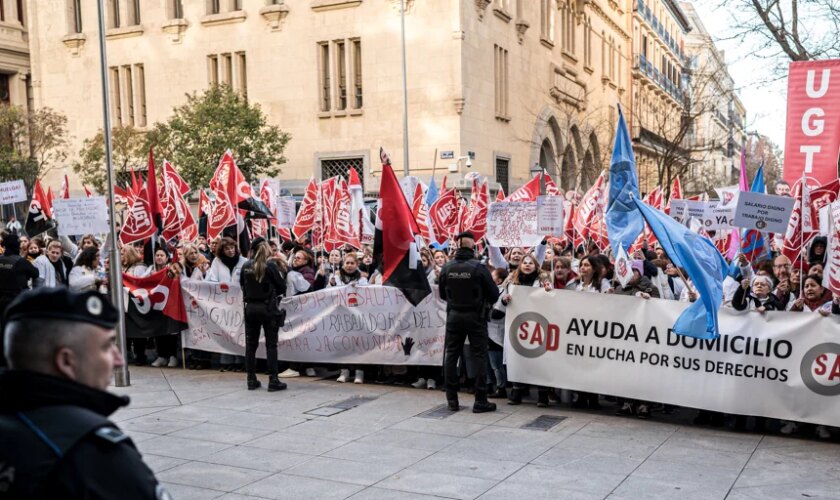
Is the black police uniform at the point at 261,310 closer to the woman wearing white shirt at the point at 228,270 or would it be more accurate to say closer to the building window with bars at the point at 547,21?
the woman wearing white shirt at the point at 228,270

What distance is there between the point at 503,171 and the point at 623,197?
25.5m

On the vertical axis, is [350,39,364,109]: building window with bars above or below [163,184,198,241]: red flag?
above

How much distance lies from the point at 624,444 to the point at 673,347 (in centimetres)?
138

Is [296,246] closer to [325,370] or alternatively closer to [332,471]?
[325,370]

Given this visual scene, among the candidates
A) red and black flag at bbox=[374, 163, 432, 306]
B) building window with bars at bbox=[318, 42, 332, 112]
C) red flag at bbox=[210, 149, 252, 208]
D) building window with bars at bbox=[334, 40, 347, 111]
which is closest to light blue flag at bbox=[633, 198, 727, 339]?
red and black flag at bbox=[374, 163, 432, 306]

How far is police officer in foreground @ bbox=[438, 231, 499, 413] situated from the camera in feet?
29.3

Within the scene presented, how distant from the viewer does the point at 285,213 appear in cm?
1594

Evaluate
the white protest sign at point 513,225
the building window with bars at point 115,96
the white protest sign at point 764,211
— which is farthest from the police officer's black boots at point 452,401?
the building window with bars at point 115,96

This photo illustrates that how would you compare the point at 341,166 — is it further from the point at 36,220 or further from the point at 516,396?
the point at 516,396

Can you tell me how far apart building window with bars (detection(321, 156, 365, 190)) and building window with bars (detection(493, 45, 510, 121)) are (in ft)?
19.9

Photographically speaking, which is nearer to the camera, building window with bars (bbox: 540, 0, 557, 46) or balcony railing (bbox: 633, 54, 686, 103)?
building window with bars (bbox: 540, 0, 557, 46)

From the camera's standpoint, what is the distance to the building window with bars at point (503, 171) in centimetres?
3447

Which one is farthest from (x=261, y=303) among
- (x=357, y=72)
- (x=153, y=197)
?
(x=357, y=72)

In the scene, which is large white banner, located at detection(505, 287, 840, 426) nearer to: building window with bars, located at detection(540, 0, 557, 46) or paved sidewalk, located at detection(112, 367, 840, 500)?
paved sidewalk, located at detection(112, 367, 840, 500)
